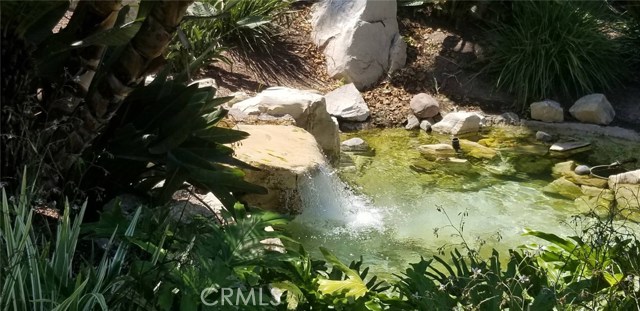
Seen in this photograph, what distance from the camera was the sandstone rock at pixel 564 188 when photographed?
684 cm

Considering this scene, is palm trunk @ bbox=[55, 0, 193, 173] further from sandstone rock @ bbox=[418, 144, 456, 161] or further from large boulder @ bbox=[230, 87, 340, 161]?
sandstone rock @ bbox=[418, 144, 456, 161]

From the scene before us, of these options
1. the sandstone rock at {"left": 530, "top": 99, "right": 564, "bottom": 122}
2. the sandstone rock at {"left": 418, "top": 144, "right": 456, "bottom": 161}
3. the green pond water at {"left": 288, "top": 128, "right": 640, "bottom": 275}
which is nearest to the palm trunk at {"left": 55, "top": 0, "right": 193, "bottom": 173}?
the green pond water at {"left": 288, "top": 128, "right": 640, "bottom": 275}

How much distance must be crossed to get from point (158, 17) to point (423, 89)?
620cm

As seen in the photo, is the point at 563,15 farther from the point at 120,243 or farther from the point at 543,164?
the point at 120,243

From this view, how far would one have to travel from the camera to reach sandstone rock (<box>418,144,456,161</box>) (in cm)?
771

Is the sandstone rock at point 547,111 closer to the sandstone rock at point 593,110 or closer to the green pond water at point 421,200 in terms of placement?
the sandstone rock at point 593,110

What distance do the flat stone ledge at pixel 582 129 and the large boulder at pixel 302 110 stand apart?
2.68m

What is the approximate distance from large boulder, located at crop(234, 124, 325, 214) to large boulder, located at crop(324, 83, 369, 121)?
254cm

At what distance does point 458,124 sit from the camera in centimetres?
854

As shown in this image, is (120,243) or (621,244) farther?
(621,244)

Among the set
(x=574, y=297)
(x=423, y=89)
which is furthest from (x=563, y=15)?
(x=574, y=297)

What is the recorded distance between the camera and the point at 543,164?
25.4 ft

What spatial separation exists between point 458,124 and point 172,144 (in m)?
4.88

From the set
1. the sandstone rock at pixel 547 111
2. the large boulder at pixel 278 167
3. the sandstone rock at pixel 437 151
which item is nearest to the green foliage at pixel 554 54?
the sandstone rock at pixel 547 111
